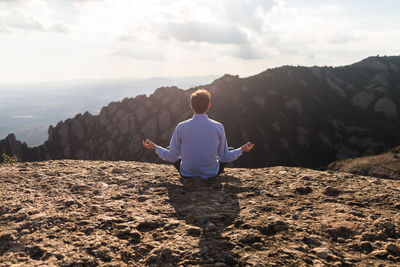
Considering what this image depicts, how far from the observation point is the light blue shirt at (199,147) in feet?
27.8

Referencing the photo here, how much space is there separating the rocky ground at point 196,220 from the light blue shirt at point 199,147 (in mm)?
623

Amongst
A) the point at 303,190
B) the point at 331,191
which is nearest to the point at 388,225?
the point at 331,191

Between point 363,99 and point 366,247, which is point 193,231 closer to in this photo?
point 366,247

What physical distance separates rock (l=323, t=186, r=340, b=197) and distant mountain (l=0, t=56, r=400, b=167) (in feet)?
260

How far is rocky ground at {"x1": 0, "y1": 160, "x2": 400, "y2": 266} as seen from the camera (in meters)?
4.94

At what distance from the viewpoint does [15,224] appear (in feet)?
19.7

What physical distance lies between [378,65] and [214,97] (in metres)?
108

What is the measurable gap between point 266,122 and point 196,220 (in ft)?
328

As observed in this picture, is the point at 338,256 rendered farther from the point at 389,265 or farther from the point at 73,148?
the point at 73,148

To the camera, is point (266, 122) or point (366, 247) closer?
point (366, 247)

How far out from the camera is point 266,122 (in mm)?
102875

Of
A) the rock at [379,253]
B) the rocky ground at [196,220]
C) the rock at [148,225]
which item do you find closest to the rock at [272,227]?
the rocky ground at [196,220]

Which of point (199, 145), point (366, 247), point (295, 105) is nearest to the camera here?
point (366, 247)

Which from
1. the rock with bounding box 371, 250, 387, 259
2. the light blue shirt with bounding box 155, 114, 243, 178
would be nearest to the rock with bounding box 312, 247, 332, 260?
the rock with bounding box 371, 250, 387, 259
